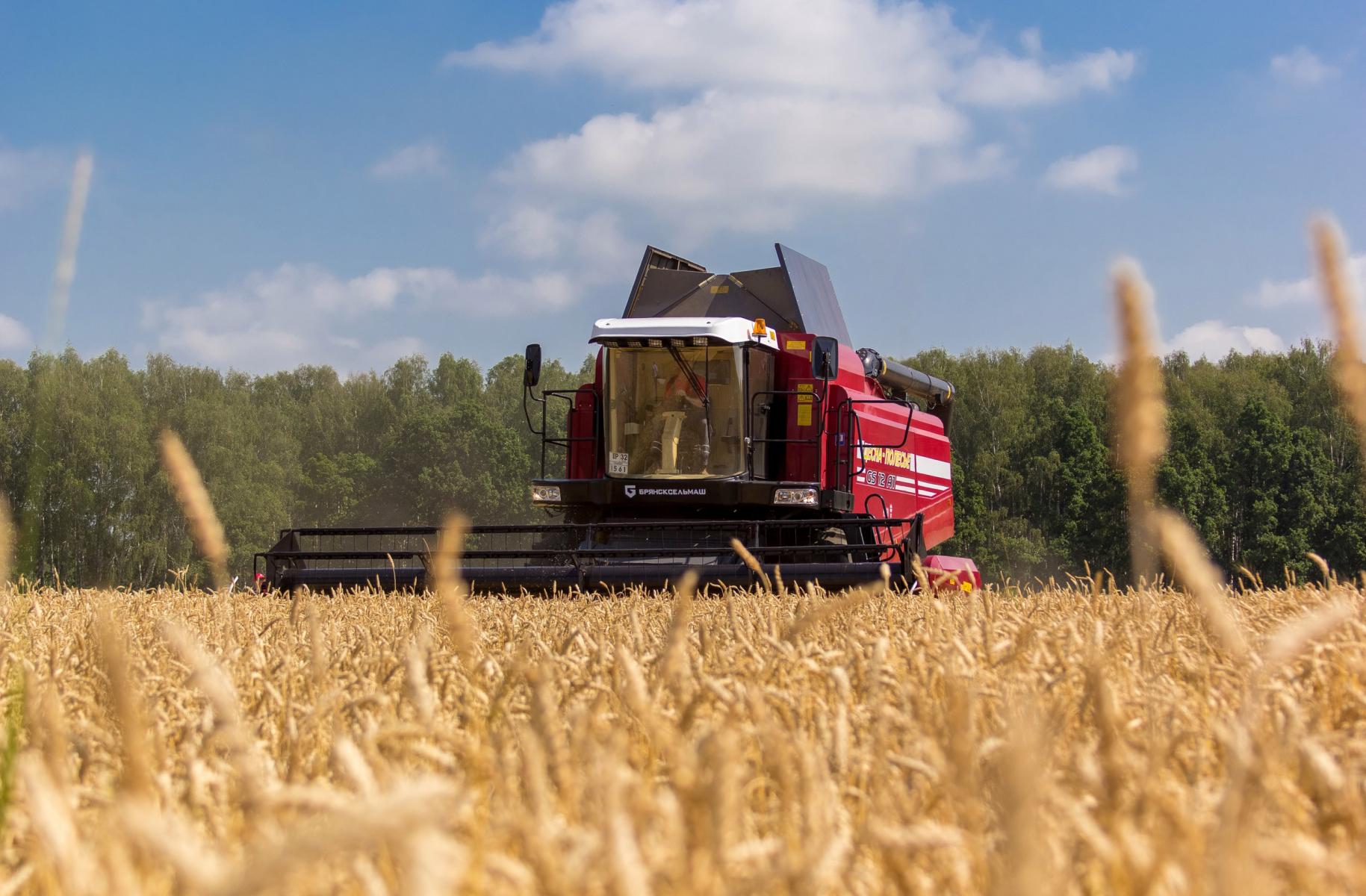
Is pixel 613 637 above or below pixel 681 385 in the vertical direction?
below

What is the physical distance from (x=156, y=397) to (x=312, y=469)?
8846 mm

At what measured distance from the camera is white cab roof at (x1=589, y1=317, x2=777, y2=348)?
37.6 ft

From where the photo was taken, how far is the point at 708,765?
142cm

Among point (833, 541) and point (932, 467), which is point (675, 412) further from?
point (932, 467)

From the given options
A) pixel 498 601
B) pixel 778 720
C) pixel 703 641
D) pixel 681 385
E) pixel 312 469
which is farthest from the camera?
pixel 312 469

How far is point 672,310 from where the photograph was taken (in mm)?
13375

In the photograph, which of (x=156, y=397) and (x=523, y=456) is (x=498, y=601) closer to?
(x=156, y=397)

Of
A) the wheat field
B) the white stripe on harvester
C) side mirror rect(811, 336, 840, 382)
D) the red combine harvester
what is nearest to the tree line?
the white stripe on harvester

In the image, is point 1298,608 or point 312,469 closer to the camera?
point 1298,608

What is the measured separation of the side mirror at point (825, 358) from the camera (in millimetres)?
10883

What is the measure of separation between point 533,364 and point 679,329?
1.63 metres

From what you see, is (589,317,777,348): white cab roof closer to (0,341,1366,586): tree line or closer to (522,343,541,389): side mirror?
(522,343,541,389): side mirror

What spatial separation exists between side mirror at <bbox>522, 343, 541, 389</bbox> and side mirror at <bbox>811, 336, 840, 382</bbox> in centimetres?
270

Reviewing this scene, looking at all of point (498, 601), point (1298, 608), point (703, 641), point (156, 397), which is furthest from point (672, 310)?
point (156, 397)
